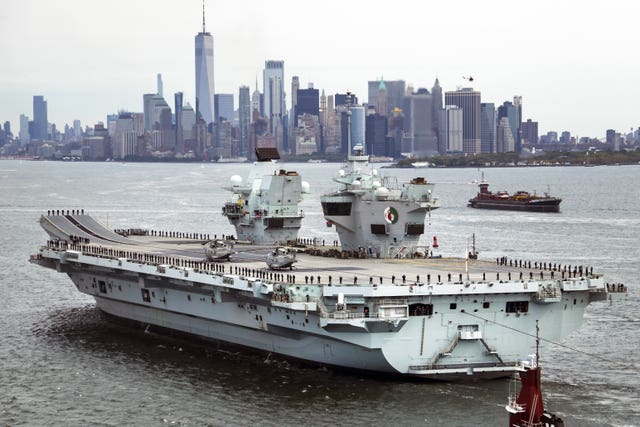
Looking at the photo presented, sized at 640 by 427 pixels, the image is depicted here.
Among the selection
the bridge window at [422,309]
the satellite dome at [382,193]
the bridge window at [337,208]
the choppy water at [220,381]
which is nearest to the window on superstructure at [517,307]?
the choppy water at [220,381]

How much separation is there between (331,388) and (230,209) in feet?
61.8

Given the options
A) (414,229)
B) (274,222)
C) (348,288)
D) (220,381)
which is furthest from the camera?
(274,222)

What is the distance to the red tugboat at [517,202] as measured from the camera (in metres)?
110

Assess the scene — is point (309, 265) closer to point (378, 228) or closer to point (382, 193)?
point (378, 228)

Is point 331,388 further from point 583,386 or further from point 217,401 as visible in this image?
point 583,386

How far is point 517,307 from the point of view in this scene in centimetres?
3247

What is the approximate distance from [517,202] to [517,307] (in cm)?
8287

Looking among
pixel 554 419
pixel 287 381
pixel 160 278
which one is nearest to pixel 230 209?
pixel 160 278

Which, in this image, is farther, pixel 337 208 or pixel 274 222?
pixel 274 222

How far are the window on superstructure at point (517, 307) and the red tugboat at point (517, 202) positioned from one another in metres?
78.1

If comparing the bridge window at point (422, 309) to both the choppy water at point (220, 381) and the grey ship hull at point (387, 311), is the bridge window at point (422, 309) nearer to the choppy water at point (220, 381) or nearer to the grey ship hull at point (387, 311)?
the grey ship hull at point (387, 311)

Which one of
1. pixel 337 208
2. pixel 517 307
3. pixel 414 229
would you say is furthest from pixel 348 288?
pixel 337 208

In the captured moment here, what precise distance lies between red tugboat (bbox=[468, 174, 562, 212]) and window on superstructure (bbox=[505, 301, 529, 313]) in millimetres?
78119

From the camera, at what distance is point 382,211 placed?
40.6 m
